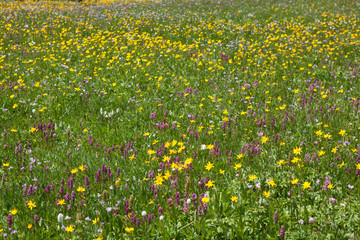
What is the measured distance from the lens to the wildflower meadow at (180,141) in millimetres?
2830

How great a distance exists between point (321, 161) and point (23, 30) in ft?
37.3

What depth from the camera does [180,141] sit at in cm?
453

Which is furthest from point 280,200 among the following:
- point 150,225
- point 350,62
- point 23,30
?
point 23,30

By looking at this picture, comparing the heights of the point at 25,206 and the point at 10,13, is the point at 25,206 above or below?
below

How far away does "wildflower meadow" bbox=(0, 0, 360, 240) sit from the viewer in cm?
283

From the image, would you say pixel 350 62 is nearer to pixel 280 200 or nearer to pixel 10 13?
pixel 280 200

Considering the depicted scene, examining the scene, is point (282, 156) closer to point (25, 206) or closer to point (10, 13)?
point (25, 206)

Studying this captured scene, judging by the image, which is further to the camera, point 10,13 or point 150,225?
point 10,13

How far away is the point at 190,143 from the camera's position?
4.45 metres

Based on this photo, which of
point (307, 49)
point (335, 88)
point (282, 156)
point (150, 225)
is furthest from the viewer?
point (307, 49)

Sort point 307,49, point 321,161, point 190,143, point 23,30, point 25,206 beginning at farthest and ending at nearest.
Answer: point 23,30 → point 307,49 → point 190,143 → point 321,161 → point 25,206

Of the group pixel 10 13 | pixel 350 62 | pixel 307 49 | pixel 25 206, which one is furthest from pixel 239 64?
pixel 10 13

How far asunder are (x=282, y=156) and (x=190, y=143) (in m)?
1.27

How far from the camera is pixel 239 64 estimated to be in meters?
7.78
